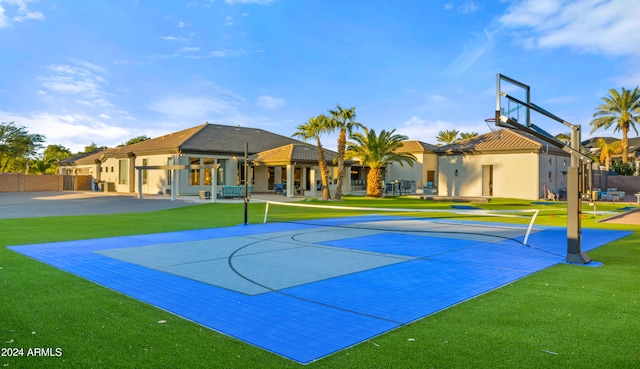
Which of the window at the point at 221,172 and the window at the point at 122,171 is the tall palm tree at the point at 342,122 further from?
the window at the point at 122,171

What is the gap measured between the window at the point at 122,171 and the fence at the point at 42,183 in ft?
28.0

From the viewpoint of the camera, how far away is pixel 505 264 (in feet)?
30.3

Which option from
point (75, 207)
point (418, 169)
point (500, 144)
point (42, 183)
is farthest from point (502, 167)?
point (42, 183)

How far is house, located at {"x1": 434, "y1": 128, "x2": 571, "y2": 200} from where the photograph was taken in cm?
3562

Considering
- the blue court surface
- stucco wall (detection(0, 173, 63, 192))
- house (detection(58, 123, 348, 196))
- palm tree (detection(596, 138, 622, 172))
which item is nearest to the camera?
the blue court surface

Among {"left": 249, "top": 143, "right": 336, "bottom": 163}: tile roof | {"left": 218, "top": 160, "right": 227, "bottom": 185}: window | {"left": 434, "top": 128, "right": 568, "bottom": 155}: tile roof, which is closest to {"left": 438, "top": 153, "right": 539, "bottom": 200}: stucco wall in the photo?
{"left": 434, "top": 128, "right": 568, "bottom": 155}: tile roof

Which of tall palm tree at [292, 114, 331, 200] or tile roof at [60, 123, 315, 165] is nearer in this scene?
tall palm tree at [292, 114, 331, 200]

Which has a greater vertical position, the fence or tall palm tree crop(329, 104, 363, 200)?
tall palm tree crop(329, 104, 363, 200)

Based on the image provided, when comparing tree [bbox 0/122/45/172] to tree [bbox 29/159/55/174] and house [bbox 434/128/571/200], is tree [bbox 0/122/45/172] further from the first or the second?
house [bbox 434/128/571/200]

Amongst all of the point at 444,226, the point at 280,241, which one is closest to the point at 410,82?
the point at 444,226

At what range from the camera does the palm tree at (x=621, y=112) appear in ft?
154

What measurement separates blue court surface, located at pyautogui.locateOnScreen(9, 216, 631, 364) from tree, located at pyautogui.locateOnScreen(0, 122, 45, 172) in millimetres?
53905

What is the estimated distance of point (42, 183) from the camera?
50.6 m

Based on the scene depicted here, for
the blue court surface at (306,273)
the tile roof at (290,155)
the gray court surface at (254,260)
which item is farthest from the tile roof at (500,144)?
the gray court surface at (254,260)
